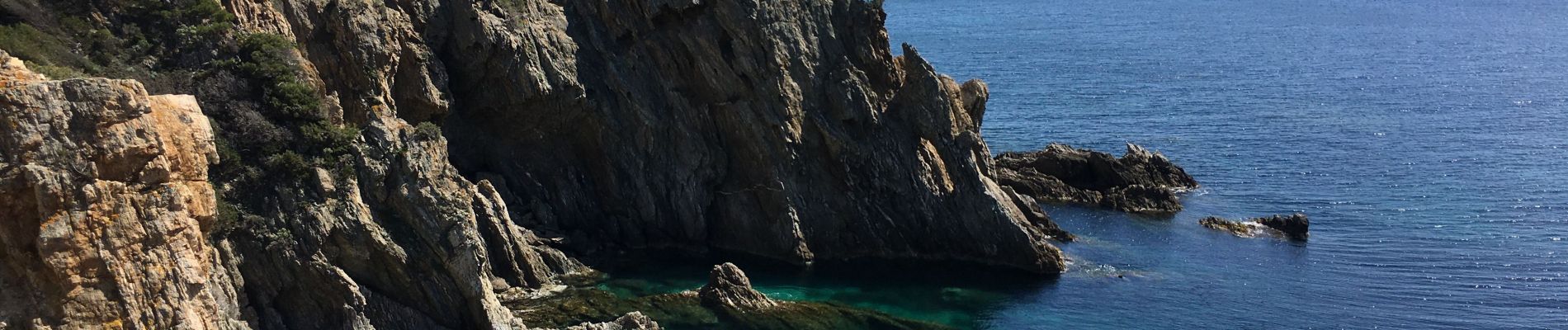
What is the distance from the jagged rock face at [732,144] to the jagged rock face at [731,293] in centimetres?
728

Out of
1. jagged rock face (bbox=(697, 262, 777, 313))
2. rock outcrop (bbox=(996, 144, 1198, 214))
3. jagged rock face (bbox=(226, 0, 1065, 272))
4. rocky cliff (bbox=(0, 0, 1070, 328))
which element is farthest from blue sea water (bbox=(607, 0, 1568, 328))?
rocky cliff (bbox=(0, 0, 1070, 328))

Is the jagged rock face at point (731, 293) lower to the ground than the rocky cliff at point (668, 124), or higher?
lower

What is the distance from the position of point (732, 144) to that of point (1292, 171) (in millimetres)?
34738

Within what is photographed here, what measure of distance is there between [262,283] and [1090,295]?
91.9ft

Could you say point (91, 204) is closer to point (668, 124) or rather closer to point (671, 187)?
point (671, 187)

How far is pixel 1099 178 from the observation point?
218 ft

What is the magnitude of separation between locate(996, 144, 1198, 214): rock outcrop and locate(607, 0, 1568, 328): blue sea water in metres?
1.66

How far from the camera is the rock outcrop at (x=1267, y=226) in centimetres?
5856

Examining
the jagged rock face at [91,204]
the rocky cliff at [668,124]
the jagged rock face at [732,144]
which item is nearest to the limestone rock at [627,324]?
the rocky cliff at [668,124]

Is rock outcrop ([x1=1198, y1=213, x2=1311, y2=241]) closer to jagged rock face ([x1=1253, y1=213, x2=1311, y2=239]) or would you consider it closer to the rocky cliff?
jagged rock face ([x1=1253, y1=213, x2=1311, y2=239])

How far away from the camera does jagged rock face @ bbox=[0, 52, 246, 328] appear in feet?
85.9

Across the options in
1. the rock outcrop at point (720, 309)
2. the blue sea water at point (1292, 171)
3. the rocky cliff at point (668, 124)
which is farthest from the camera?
the blue sea water at point (1292, 171)

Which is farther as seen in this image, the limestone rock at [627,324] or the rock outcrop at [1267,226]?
the rock outcrop at [1267,226]

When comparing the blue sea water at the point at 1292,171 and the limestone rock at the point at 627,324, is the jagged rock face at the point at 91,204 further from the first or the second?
the blue sea water at the point at 1292,171
